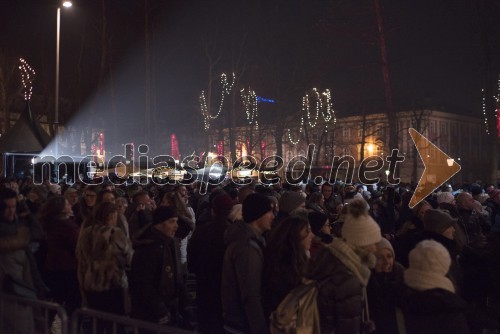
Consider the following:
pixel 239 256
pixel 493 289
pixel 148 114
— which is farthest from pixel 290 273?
pixel 148 114

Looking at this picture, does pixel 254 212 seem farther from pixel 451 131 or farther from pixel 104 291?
pixel 451 131

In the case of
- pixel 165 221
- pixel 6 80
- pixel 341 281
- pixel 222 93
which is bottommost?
pixel 341 281

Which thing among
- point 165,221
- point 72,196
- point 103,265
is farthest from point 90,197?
point 165,221

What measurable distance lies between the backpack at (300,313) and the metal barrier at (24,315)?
5.18 feet

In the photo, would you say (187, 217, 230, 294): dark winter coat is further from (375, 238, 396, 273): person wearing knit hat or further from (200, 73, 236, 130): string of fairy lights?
(200, 73, 236, 130): string of fairy lights

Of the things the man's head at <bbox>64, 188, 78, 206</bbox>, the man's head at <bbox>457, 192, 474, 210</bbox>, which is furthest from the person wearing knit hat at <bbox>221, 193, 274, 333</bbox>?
the man's head at <bbox>64, 188, 78, 206</bbox>

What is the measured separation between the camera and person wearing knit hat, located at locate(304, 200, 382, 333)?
357cm

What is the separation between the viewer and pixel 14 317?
4188mm

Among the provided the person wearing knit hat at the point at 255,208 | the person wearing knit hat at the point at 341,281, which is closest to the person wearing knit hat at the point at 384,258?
the person wearing knit hat at the point at 341,281

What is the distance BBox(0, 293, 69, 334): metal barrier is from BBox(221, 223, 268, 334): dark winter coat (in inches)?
51.9

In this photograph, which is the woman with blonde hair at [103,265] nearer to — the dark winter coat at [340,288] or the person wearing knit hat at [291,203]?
the person wearing knit hat at [291,203]

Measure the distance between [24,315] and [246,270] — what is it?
1.69 metres

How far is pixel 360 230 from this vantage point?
3.99 meters

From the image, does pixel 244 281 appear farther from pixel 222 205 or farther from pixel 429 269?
pixel 222 205
